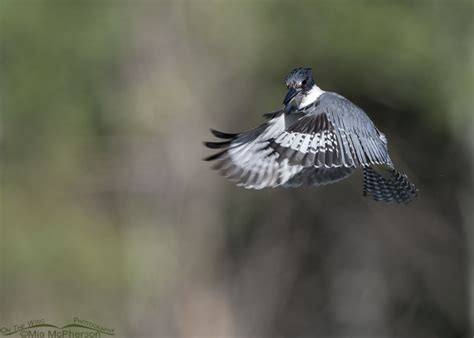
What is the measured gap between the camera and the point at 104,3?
376 inches

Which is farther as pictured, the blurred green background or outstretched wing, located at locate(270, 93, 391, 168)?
the blurred green background

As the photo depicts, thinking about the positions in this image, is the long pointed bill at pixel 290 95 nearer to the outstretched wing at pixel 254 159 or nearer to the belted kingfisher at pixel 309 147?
the belted kingfisher at pixel 309 147

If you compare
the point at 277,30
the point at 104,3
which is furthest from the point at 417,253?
the point at 104,3

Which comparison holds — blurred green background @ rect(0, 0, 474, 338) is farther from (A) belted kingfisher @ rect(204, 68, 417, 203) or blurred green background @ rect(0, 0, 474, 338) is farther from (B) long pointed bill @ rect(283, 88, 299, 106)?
(B) long pointed bill @ rect(283, 88, 299, 106)

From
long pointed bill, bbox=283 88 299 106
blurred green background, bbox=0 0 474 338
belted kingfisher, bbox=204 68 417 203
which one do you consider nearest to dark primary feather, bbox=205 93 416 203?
belted kingfisher, bbox=204 68 417 203

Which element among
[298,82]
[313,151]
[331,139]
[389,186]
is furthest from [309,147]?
[389,186]

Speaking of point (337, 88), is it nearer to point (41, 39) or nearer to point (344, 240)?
point (344, 240)

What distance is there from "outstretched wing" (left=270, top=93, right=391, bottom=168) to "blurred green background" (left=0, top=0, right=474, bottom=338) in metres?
4.31

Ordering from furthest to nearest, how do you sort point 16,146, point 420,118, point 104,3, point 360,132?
point 16,146 < point 104,3 < point 420,118 < point 360,132

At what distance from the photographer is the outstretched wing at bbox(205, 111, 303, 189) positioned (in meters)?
3.78

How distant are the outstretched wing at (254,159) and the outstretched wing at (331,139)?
183 mm

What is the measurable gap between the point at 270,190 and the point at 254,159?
5.21 m

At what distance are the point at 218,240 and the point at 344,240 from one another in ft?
4.08

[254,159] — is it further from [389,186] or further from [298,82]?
[389,186]
